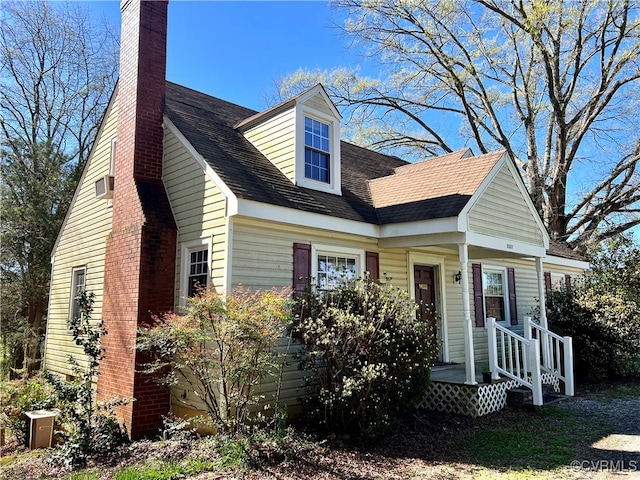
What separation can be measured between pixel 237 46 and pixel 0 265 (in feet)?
37.8

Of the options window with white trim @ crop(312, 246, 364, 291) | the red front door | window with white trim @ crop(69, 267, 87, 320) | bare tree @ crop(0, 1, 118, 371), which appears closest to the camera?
window with white trim @ crop(312, 246, 364, 291)

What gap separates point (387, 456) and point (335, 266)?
3706 millimetres

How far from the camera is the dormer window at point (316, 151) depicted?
30.6 ft

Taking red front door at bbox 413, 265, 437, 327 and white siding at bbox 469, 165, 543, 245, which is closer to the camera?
white siding at bbox 469, 165, 543, 245

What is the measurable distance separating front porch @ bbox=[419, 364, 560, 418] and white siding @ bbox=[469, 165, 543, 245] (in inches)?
113

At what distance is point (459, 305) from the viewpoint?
1147cm

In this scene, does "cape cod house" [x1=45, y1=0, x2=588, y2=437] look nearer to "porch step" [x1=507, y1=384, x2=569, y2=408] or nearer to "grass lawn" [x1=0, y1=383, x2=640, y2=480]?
"porch step" [x1=507, y1=384, x2=569, y2=408]

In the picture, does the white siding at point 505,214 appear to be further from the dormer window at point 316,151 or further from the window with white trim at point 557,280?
the window with white trim at point 557,280

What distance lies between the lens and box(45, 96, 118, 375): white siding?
9.95 metres

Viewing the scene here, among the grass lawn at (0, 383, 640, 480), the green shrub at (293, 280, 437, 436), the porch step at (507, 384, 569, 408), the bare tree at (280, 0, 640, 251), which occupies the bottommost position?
the grass lawn at (0, 383, 640, 480)

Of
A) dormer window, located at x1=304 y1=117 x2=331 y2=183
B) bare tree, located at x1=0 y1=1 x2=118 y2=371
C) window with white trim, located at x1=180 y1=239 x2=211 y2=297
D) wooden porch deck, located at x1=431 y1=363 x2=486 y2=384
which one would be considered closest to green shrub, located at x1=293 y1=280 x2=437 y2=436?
wooden porch deck, located at x1=431 y1=363 x2=486 y2=384

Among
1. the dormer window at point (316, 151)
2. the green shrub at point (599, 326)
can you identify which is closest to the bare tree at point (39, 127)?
the dormer window at point (316, 151)

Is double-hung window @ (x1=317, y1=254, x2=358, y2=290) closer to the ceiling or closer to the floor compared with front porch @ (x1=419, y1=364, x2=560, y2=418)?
closer to the ceiling

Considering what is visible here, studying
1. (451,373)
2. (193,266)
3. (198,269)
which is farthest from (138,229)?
(451,373)
